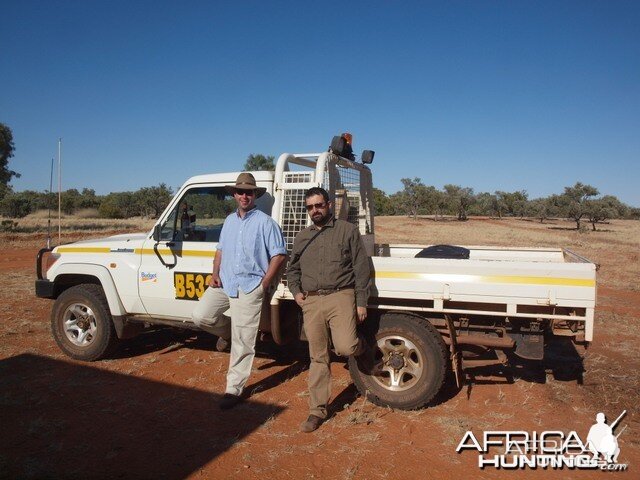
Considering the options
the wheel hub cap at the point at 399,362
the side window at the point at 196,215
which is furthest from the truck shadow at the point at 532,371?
the side window at the point at 196,215

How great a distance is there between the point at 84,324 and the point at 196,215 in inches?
75.1

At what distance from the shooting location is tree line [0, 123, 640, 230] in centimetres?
3838

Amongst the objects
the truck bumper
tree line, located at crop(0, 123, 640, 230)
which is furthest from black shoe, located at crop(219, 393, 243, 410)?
tree line, located at crop(0, 123, 640, 230)

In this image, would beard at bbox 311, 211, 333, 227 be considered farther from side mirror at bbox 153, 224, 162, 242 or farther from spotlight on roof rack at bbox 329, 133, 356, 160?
side mirror at bbox 153, 224, 162, 242

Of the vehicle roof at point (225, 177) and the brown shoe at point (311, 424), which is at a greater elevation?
the vehicle roof at point (225, 177)

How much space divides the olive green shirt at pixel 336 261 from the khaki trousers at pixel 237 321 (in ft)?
1.70

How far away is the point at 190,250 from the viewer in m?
5.13

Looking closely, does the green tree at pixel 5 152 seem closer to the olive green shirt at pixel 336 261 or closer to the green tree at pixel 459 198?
the olive green shirt at pixel 336 261

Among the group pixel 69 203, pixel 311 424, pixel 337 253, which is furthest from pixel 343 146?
pixel 69 203

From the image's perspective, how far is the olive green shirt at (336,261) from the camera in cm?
395

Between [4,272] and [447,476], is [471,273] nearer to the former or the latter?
[447,476]

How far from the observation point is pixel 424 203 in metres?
51.7

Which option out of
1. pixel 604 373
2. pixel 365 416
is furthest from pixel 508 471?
pixel 604 373

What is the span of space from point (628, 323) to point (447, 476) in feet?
19.0
